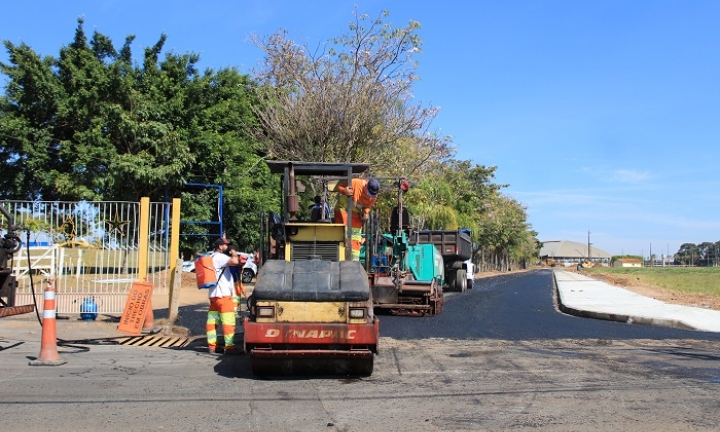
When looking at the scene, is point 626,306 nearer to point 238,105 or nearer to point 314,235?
point 314,235

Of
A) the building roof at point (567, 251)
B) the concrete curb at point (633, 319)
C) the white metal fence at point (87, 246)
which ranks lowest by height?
the concrete curb at point (633, 319)

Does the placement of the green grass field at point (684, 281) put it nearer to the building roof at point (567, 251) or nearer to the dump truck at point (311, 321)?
the dump truck at point (311, 321)

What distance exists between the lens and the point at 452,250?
27047 millimetres

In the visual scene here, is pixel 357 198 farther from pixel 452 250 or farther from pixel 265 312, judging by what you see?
pixel 452 250

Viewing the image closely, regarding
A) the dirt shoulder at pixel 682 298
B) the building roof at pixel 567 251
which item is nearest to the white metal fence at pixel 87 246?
the dirt shoulder at pixel 682 298

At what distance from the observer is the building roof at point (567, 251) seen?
174m

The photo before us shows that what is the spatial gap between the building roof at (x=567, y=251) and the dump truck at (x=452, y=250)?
146302 millimetres

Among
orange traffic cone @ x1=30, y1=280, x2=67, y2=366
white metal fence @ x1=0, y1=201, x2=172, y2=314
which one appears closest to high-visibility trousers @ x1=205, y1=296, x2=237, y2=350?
orange traffic cone @ x1=30, y1=280, x2=67, y2=366

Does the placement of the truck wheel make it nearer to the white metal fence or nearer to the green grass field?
the green grass field

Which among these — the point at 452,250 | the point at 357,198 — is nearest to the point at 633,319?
the point at 357,198

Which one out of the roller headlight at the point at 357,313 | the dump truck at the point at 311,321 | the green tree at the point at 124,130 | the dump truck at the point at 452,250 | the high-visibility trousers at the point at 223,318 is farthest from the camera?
the dump truck at the point at 452,250

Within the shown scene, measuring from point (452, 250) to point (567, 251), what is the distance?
157 m

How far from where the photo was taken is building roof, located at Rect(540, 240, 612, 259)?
174m

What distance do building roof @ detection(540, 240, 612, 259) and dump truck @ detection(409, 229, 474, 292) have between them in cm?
14630
